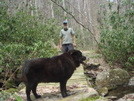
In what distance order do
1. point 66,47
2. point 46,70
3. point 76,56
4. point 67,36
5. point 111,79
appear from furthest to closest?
point 111,79 → point 66,47 → point 67,36 → point 76,56 → point 46,70

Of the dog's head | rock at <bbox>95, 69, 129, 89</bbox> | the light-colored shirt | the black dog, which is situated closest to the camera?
the black dog

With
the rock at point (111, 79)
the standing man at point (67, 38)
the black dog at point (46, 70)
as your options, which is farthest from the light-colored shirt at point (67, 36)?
the rock at point (111, 79)

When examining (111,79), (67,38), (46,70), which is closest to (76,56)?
(46,70)

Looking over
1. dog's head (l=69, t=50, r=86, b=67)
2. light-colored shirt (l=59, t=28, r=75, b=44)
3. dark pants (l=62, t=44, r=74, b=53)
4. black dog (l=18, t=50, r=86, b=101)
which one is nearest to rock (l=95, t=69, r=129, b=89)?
dark pants (l=62, t=44, r=74, b=53)

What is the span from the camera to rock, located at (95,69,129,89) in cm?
877

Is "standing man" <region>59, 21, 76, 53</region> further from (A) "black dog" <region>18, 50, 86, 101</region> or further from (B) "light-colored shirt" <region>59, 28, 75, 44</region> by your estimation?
(A) "black dog" <region>18, 50, 86, 101</region>

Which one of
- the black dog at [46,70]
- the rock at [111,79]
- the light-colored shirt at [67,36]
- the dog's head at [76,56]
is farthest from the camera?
the rock at [111,79]

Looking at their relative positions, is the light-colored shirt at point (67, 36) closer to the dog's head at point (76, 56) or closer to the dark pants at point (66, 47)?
the dark pants at point (66, 47)

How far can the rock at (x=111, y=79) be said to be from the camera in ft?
28.8

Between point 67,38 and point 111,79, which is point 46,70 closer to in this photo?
point 67,38

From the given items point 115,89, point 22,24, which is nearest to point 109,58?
point 115,89

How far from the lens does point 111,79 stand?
890 centimetres

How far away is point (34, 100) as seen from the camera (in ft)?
13.9

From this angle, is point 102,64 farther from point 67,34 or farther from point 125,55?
point 67,34
